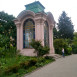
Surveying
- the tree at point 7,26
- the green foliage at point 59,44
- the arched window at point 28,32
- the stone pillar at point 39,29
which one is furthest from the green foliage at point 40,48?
the tree at point 7,26

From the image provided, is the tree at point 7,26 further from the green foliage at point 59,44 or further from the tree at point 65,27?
the tree at point 65,27

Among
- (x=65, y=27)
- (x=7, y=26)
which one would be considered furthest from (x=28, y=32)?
(x=65, y=27)

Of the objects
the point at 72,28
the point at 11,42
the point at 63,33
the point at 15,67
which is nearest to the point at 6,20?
the point at 11,42

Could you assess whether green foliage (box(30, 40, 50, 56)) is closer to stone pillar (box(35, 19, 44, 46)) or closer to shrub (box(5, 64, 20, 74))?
stone pillar (box(35, 19, 44, 46))

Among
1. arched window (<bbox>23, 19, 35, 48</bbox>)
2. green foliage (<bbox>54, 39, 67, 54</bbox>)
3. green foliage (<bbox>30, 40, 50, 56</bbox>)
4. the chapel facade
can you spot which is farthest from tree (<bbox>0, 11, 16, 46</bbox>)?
green foliage (<bbox>54, 39, 67, 54</bbox>)

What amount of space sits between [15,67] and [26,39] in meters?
10.1

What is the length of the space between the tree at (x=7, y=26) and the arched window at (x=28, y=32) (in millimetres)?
3771

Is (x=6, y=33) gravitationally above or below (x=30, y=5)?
below

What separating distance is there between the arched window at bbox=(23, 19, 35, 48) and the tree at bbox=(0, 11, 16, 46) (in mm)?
3771

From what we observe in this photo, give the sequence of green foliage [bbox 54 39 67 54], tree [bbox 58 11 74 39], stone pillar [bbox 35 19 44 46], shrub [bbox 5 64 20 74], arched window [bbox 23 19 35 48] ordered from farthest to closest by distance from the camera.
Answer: tree [bbox 58 11 74 39] → green foliage [bbox 54 39 67 54] → arched window [bbox 23 19 35 48] → stone pillar [bbox 35 19 44 46] → shrub [bbox 5 64 20 74]

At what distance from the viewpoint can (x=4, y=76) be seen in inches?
240

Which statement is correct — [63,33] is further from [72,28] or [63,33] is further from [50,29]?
[50,29]

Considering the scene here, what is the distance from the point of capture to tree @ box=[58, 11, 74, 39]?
31297 millimetres

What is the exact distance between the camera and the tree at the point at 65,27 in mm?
31297
